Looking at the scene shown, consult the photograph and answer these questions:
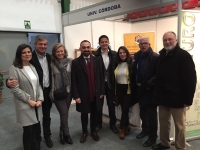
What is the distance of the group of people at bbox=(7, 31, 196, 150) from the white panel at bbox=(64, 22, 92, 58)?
9.34 ft

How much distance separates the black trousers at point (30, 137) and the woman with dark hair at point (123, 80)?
4.00 ft

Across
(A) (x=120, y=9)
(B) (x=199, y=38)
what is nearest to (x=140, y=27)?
(A) (x=120, y=9)

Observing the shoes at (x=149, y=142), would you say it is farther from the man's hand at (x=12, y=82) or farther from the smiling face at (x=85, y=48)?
the man's hand at (x=12, y=82)

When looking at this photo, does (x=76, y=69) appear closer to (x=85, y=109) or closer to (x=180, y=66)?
(x=85, y=109)

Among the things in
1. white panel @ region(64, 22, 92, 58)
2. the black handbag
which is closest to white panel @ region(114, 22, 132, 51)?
white panel @ region(64, 22, 92, 58)

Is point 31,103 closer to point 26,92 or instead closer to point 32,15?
point 26,92

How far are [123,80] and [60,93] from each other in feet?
2.97

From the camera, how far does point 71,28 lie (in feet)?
17.7

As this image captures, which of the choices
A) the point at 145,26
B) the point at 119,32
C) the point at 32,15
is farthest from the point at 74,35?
the point at 145,26

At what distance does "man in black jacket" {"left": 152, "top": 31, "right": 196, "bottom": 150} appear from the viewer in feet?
5.97

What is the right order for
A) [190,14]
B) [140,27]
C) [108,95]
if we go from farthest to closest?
[140,27], [108,95], [190,14]

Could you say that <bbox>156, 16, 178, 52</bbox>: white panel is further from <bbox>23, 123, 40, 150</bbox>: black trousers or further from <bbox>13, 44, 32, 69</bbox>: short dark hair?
<bbox>23, 123, 40, 150</bbox>: black trousers

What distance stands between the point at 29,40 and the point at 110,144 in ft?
12.9

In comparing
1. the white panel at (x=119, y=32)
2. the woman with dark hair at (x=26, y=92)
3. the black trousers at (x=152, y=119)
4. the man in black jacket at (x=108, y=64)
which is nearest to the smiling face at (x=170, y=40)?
the black trousers at (x=152, y=119)
